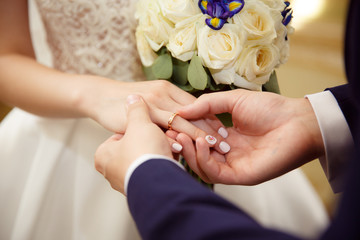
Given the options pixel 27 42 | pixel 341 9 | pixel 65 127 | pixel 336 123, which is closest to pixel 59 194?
pixel 65 127

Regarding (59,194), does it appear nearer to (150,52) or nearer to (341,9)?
(150,52)

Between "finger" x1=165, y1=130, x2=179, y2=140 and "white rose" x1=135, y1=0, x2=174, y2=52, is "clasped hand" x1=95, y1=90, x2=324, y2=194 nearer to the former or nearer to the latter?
"finger" x1=165, y1=130, x2=179, y2=140

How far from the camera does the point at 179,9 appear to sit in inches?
29.3

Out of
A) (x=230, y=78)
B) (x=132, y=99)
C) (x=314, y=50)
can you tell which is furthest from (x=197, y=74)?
(x=314, y=50)

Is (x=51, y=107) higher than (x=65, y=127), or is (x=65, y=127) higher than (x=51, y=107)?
(x=51, y=107)

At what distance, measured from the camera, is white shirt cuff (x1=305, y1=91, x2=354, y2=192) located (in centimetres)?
77

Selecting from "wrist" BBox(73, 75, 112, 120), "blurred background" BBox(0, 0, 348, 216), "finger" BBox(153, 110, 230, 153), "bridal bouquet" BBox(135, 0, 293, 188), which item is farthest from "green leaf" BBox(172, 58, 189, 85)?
"blurred background" BBox(0, 0, 348, 216)

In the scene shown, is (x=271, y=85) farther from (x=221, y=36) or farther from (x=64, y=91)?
(x=64, y=91)

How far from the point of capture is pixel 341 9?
116 inches

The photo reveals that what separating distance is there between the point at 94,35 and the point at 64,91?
0.21m

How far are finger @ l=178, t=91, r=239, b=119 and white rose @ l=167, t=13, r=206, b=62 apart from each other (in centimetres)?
11

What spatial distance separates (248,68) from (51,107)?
2.18 feet

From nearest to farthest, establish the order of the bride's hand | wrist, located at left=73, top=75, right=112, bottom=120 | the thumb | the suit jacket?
1. the suit jacket
2. the thumb
3. the bride's hand
4. wrist, located at left=73, top=75, right=112, bottom=120

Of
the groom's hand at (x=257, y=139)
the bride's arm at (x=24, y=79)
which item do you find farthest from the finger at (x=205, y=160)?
the bride's arm at (x=24, y=79)
